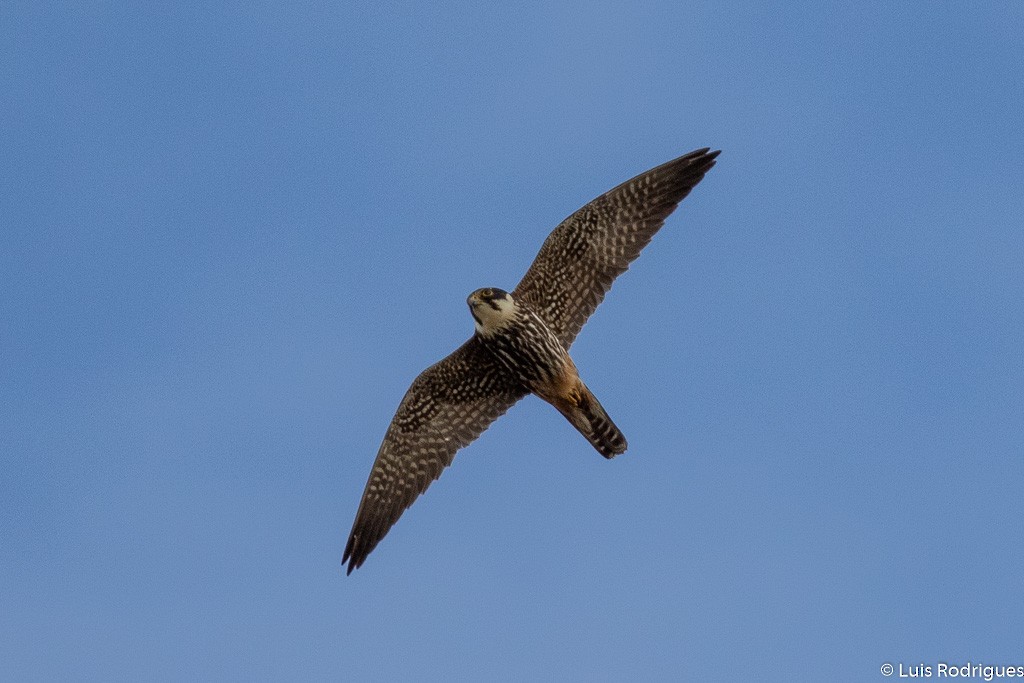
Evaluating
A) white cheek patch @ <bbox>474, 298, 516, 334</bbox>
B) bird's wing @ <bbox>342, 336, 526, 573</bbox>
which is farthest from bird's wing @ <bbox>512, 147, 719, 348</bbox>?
bird's wing @ <bbox>342, 336, 526, 573</bbox>

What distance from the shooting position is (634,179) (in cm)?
1351

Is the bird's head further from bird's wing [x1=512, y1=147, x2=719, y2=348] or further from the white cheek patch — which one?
bird's wing [x1=512, y1=147, x2=719, y2=348]

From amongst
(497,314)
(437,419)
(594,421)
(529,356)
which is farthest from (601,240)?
(437,419)

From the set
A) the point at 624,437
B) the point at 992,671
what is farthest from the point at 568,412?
the point at 992,671

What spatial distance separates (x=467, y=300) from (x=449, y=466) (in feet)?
6.44

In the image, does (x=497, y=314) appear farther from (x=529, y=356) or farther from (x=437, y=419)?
(x=437, y=419)

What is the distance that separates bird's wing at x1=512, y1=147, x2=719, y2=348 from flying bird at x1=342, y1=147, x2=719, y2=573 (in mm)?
12

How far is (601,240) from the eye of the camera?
13.4 m

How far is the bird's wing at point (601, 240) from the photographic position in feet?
44.0

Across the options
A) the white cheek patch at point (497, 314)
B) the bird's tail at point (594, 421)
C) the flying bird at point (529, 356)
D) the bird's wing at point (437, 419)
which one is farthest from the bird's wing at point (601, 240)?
the bird's wing at point (437, 419)

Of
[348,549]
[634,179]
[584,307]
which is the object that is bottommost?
[348,549]

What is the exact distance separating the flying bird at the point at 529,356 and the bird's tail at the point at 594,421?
0.04 feet

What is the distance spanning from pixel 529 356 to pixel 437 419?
148cm

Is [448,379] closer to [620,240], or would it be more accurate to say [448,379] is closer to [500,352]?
[500,352]
